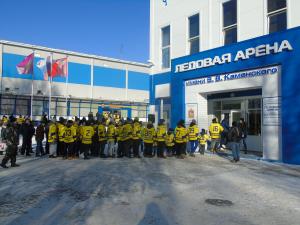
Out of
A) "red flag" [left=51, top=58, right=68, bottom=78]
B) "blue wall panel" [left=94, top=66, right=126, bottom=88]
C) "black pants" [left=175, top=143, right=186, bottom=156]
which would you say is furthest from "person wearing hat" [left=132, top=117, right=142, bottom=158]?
"blue wall panel" [left=94, top=66, right=126, bottom=88]

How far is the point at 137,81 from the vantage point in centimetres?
5362

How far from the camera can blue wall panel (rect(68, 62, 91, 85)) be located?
Answer: 45237 mm

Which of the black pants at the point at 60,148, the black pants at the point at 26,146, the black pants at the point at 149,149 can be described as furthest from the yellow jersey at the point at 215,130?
the black pants at the point at 26,146

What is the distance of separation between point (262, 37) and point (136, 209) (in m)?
10.9

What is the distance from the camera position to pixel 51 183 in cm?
915

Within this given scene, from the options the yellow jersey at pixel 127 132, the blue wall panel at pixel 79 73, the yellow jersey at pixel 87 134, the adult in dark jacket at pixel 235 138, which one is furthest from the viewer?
the blue wall panel at pixel 79 73

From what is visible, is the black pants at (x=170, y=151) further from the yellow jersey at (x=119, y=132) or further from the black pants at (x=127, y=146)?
the yellow jersey at (x=119, y=132)

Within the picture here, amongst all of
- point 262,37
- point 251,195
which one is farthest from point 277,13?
point 251,195

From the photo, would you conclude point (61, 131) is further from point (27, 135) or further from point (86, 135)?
point (27, 135)

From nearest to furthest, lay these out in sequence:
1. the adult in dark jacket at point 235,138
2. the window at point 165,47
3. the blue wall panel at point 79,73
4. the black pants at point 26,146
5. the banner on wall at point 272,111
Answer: the adult in dark jacket at point 235,138, the banner on wall at point 272,111, the black pants at point 26,146, the window at point 165,47, the blue wall panel at point 79,73

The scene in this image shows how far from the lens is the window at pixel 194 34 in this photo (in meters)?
19.2

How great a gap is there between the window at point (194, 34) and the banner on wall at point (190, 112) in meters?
3.26

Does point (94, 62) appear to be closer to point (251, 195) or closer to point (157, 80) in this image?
point (157, 80)

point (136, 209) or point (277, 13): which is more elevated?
point (277, 13)
